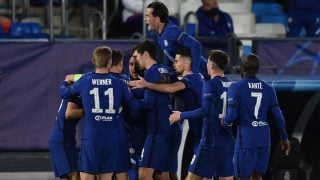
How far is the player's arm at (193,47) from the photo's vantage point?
14.8 meters

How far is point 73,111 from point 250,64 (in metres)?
1.91

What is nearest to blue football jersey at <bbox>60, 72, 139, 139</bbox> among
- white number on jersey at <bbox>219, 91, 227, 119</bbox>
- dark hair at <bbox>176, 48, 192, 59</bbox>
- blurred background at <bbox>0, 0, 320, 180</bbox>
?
dark hair at <bbox>176, 48, 192, 59</bbox>

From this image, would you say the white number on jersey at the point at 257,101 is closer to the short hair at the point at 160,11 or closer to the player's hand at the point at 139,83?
the player's hand at the point at 139,83

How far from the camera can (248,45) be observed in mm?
19672

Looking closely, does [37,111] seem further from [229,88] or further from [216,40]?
[229,88]

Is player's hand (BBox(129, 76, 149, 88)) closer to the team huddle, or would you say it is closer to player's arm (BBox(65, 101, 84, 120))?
the team huddle

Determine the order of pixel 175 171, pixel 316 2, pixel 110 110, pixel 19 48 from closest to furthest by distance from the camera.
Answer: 1. pixel 110 110
2. pixel 175 171
3. pixel 19 48
4. pixel 316 2

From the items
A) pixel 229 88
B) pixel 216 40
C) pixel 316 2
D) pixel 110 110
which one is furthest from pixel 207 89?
pixel 316 2

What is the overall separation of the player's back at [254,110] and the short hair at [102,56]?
1.43m

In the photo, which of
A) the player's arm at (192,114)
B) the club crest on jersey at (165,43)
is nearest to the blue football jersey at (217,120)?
the player's arm at (192,114)

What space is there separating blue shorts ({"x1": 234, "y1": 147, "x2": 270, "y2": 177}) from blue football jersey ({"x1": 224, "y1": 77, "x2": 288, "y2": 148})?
0.19ft

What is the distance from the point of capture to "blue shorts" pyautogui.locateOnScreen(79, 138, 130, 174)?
13883 mm

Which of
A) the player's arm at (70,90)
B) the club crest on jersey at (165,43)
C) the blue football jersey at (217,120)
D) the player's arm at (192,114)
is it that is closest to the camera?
the player's arm at (70,90)

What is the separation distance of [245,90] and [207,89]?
400 millimetres
